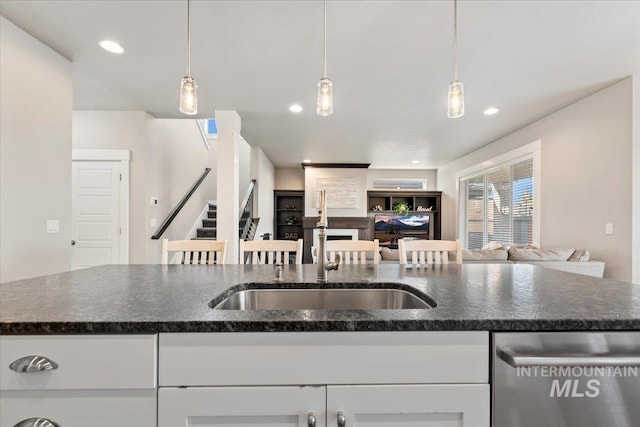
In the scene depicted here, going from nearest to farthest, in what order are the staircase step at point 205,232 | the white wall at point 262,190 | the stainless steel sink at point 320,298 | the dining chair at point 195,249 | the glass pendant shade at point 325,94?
the stainless steel sink at point 320,298, the glass pendant shade at point 325,94, the dining chair at point 195,249, the staircase step at point 205,232, the white wall at point 262,190

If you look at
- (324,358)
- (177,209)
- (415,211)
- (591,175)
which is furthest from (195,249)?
(415,211)

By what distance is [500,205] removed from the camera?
5.37m

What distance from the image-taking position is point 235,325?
79cm

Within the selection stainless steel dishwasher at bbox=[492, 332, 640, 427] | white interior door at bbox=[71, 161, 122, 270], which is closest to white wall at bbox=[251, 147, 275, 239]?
white interior door at bbox=[71, 161, 122, 270]

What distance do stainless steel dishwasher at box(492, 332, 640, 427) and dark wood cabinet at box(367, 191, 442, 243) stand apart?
7.34 m

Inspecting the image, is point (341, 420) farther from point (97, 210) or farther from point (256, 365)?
point (97, 210)

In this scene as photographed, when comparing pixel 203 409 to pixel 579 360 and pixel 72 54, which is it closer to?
pixel 579 360

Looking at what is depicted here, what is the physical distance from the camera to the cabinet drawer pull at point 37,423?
76 centimetres

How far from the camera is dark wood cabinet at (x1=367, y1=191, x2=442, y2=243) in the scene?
8102 millimetres

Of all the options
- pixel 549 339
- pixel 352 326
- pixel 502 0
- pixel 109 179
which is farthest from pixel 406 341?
pixel 109 179

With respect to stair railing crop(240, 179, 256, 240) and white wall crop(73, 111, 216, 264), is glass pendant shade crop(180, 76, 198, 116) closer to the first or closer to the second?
white wall crop(73, 111, 216, 264)

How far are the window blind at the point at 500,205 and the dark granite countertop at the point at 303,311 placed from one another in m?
3.81

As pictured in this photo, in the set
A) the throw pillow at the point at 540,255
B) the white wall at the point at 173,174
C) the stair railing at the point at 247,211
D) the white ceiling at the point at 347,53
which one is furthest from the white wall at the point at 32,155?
the throw pillow at the point at 540,255

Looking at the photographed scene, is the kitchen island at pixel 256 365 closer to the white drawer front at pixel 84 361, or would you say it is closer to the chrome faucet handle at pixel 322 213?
the white drawer front at pixel 84 361
